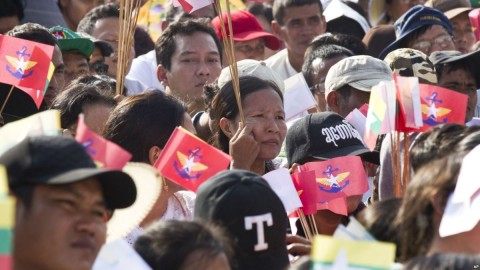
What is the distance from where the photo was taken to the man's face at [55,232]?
3.56 metres

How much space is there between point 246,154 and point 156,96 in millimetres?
560

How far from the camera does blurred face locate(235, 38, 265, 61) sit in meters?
9.03

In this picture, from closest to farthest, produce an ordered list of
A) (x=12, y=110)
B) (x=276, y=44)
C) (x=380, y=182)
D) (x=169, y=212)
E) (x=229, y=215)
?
(x=229, y=215), (x=169, y=212), (x=380, y=182), (x=12, y=110), (x=276, y=44)

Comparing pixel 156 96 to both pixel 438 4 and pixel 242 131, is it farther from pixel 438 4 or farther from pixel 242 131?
pixel 438 4

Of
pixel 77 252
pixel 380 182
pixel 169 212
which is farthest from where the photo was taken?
pixel 380 182

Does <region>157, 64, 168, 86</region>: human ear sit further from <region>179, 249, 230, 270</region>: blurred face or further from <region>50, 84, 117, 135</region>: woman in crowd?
<region>179, 249, 230, 270</region>: blurred face

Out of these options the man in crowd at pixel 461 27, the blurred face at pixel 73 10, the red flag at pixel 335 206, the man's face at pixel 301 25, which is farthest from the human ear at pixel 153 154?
the man in crowd at pixel 461 27

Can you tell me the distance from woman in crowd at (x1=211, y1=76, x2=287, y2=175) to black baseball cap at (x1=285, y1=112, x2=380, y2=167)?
0.15m

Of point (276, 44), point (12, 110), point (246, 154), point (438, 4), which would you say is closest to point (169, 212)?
point (246, 154)

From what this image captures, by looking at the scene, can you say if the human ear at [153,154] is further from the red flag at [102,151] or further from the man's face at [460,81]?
the man's face at [460,81]

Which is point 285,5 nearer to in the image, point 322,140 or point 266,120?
point 322,140

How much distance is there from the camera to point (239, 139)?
5801 millimetres

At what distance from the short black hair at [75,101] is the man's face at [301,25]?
3.33 metres

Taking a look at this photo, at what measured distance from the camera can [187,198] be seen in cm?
545
